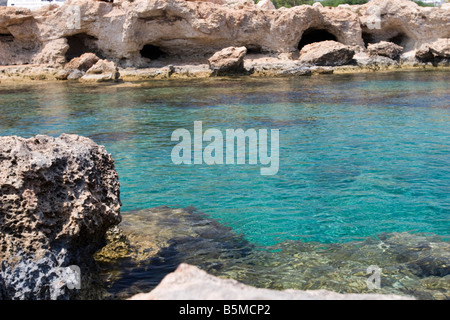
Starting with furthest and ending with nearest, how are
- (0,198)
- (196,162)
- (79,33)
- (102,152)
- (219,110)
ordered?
(79,33)
(219,110)
(196,162)
(102,152)
(0,198)

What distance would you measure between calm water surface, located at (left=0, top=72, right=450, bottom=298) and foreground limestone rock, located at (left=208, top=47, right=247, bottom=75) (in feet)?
17.5

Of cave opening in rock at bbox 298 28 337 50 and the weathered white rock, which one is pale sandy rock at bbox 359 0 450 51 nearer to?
cave opening in rock at bbox 298 28 337 50

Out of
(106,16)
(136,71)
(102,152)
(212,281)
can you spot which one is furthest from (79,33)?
(212,281)

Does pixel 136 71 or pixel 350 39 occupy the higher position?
pixel 350 39

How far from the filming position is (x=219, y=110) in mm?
14711

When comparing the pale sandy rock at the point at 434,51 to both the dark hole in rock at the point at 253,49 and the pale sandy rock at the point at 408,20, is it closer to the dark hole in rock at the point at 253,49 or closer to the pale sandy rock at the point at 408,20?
the pale sandy rock at the point at 408,20

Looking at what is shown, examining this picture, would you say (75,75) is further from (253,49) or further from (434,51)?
(434,51)

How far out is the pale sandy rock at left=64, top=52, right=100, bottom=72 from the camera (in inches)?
1000

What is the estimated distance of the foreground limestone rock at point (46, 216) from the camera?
3404 millimetres

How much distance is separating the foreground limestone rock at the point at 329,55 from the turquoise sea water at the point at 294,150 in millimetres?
6777

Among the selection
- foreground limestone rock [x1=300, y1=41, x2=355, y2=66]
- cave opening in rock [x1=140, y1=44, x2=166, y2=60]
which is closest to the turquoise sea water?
foreground limestone rock [x1=300, y1=41, x2=355, y2=66]

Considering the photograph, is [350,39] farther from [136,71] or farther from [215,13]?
[136,71]

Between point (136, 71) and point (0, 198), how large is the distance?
23550 mm
